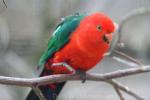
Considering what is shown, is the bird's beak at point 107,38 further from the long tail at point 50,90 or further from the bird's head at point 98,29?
the long tail at point 50,90

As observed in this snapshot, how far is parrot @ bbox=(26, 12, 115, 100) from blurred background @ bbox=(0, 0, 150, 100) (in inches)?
53.4

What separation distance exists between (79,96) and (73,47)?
1.61 meters

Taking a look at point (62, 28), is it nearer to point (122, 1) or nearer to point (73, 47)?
point (73, 47)

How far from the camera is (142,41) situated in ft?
16.7

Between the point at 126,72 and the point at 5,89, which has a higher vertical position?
the point at 126,72

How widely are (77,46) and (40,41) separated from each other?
5.97ft

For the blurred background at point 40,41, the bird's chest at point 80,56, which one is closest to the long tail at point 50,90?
the bird's chest at point 80,56

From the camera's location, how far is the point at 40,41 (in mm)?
4605

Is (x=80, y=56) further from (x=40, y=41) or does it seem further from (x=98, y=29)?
(x=40, y=41)

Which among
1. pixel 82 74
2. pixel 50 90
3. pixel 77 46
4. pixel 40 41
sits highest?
pixel 77 46

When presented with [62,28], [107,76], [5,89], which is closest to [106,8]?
[5,89]

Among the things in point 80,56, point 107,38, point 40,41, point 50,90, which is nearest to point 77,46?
point 80,56

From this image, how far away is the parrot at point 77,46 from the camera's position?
2.76 m

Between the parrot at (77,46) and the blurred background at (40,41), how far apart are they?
4.45ft
